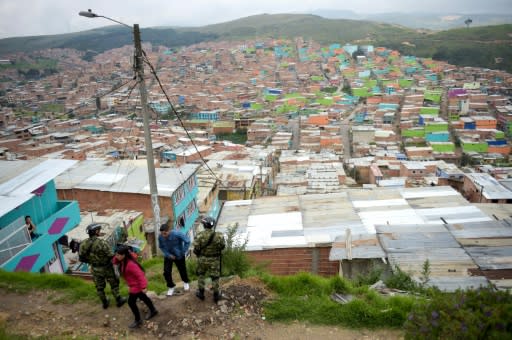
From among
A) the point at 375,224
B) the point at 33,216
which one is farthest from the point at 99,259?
the point at 375,224

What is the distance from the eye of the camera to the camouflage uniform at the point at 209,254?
407cm

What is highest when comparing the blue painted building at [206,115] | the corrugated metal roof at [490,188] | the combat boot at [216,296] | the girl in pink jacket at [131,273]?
the girl in pink jacket at [131,273]

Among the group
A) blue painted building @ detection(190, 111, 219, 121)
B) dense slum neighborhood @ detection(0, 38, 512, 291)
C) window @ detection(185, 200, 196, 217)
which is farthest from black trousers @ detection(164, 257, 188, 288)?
blue painted building @ detection(190, 111, 219, 121)

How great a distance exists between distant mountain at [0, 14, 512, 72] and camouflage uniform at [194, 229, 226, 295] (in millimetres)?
81587

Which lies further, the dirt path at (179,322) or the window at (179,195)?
the window at (179,195)

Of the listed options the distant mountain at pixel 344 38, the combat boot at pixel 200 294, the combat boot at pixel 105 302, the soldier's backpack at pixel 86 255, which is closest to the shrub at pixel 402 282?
the combat boot at pixel 200 294

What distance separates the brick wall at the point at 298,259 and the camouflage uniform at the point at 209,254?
3.73 metres

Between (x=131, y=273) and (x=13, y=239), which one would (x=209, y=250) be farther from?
(x=13, y=239)

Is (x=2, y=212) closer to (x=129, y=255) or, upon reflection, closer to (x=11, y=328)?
(x=11, y=328)

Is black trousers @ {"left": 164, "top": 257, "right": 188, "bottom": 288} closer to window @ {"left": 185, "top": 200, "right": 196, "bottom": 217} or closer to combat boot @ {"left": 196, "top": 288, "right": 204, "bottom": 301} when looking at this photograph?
combat boot @ {"left": 196, "top": 288, "right": 204, "bottom": 301}

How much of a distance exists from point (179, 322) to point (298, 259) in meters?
4.32

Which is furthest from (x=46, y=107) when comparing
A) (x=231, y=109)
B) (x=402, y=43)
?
(x=402, y=43)

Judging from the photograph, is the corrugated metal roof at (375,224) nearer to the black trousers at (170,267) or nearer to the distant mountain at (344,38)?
the black trousers at (170,267)

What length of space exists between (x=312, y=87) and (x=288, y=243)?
56.8m
